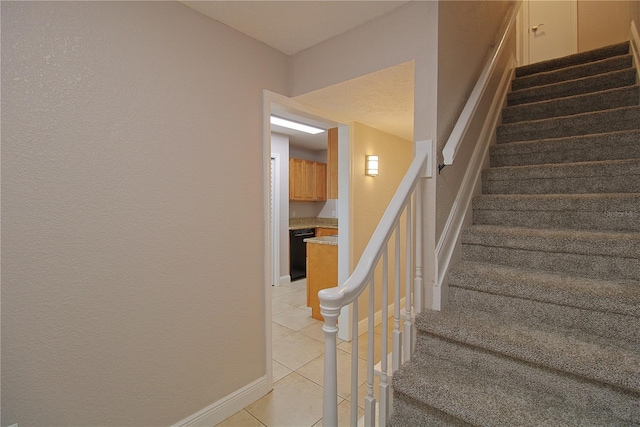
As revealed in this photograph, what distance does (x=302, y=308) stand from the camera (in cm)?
386

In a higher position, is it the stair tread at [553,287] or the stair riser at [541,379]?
the stair tread at [553,287]

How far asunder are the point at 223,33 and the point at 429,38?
124 cm

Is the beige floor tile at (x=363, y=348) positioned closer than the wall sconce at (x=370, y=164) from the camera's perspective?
Yes

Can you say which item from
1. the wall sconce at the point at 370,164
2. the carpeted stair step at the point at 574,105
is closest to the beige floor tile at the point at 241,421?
→ the wall sconce at the point at 370,164

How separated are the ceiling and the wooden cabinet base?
1.59 m

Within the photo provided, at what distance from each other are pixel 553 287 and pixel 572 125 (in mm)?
1470

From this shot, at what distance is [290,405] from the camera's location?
2.01m

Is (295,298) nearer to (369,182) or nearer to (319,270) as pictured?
(319,270)

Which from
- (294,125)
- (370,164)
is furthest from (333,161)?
(294,125)

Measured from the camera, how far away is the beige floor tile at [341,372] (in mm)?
2237

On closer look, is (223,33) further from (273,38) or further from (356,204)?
(356,204)

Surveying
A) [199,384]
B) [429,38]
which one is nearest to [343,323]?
[199,384]

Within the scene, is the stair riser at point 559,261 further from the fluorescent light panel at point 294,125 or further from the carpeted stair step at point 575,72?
the fluorescent light panel at point 294,125

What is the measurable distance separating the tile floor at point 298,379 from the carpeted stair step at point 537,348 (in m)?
0.86
